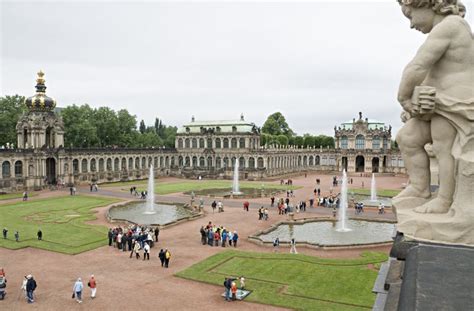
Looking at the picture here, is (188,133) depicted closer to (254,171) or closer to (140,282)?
(254,171)

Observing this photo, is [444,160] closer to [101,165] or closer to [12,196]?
[12,196]

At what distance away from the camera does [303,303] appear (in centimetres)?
1836

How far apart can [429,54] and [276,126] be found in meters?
133

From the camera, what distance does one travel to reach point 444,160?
20.1 feet

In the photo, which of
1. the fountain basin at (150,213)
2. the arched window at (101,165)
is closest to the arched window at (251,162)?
the arched window at (101,165)

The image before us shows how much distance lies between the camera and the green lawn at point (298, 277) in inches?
733

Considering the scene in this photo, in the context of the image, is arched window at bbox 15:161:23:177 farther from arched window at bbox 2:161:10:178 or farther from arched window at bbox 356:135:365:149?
arched window at bbox 356:135:365:149

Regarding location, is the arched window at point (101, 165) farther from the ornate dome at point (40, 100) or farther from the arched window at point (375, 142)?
the arched window at point (375, 142)

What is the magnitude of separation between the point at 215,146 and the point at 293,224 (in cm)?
6301

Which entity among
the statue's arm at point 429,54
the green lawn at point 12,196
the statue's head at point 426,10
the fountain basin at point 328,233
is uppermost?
the statue's head at point 426,10

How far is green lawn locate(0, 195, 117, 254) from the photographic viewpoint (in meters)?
29.7

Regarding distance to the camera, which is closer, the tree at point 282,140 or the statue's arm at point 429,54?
the statue's arm at point 429,54

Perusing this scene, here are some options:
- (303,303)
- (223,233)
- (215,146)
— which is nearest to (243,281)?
(303,303)

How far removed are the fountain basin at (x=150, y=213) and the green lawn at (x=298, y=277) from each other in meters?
13.1
